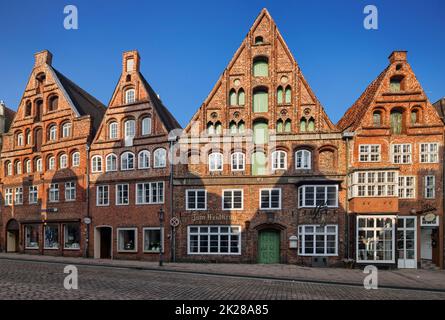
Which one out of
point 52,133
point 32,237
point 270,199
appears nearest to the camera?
point 270,199

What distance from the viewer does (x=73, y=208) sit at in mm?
26438

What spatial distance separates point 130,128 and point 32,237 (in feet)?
43.9

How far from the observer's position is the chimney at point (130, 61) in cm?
2650

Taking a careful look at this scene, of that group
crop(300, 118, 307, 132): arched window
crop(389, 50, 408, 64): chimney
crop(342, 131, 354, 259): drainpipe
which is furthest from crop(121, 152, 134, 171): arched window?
crop(389, 50, 408, 64): chimney

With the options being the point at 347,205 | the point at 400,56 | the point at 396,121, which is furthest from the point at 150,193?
the point at 400,56

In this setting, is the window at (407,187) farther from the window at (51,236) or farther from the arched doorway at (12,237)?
the arched doorway at (12,237)

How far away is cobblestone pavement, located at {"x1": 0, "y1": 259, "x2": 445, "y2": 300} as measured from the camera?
11.0 metres

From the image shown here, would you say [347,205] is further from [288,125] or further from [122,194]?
[122,194]

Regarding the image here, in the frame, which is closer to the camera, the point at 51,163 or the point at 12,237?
the point at 51,163

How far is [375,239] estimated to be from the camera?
20844mm

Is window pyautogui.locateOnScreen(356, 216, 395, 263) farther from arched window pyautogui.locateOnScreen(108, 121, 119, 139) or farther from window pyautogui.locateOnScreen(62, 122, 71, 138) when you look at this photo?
window pyautogui.locateOnScreen(62, 122, 71, 138)

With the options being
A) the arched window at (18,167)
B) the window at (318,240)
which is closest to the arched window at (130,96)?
the arched window at (18,167)

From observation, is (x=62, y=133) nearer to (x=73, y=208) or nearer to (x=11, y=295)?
(x=73, y=208)
